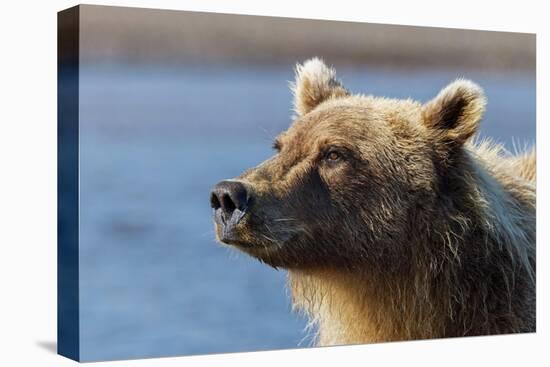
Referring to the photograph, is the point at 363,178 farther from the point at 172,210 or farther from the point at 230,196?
the point at 172,210

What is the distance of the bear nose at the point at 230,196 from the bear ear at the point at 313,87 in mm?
1137

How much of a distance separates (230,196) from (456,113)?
63.2 inches

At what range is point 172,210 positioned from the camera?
6.73 metres

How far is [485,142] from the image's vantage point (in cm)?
729

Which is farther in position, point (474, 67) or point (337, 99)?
point (474, 67)

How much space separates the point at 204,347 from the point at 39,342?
1079 mm

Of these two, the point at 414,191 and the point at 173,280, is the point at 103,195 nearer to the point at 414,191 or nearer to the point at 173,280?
the point at 173,280

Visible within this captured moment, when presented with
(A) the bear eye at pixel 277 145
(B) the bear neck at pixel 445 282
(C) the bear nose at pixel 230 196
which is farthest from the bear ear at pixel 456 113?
(C) the bear nose at pixel 230 196

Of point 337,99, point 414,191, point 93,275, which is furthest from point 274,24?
point 93,275

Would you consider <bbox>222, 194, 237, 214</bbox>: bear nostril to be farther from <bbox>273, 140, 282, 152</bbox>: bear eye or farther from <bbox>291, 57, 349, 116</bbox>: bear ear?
<bbox>291, 57, 349, 116</bbox>: bear ear

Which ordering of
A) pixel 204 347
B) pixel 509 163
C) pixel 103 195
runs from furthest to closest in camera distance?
pixel 509 163
pixel 204 347
pixel 103 195

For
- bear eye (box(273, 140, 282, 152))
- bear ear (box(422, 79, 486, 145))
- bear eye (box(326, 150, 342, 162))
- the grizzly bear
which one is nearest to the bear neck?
the grizzly bear

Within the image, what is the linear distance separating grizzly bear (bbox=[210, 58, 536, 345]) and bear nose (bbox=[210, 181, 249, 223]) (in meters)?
0.26

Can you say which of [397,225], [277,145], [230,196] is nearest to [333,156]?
[277,145]
